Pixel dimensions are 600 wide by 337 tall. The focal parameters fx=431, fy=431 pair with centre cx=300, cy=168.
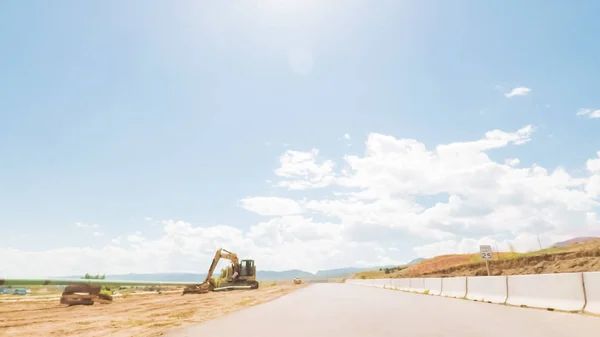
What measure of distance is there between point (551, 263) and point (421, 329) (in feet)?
88.5

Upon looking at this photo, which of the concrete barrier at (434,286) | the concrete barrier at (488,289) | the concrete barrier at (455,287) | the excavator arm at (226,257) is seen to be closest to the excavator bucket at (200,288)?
the excavator arm at (226,257)

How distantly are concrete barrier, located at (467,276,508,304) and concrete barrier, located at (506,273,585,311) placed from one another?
558 mm

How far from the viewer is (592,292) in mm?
9742

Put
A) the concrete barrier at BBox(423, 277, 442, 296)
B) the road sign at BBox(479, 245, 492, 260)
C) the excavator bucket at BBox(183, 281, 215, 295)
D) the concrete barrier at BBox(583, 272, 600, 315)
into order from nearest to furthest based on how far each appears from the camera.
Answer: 1. the concrete barrier at BBox(583, 272, 600, 315)
2. the road sign at BBox(479, 245, 492, 260)
3. the concrete barrier at BBox(423, 277, 442, 296)
4. the excavator bucket at BBox(183, 281, 215, 295)

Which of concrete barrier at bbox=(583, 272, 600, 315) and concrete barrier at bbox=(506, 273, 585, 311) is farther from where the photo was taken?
concrete barrier at bbox=(506, 273, 585, 311)

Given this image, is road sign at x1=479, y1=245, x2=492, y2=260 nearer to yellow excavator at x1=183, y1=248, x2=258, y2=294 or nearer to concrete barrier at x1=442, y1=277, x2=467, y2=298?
concrete barrier at x1=442, y1=277, x2=467, y2=298

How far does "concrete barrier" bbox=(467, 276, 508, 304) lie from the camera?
14.9 metres

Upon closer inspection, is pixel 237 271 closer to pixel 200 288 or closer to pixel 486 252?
pixel 200 288

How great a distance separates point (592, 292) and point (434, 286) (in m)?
15.6

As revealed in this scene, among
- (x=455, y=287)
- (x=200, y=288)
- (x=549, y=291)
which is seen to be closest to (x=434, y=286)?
(x=455, y=287)

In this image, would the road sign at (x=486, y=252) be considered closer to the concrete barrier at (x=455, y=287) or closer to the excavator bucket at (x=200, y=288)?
the concrete barrier at (x=455, y=287)

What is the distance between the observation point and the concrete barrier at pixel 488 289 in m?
14.9

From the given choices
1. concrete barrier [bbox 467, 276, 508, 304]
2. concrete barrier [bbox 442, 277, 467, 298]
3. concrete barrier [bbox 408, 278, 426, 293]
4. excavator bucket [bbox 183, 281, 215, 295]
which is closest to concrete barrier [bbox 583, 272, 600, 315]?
concrete barrier [bbox 467, 276, 508, 304]

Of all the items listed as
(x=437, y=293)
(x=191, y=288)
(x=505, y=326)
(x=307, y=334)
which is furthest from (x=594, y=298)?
(x=191, y=288)
